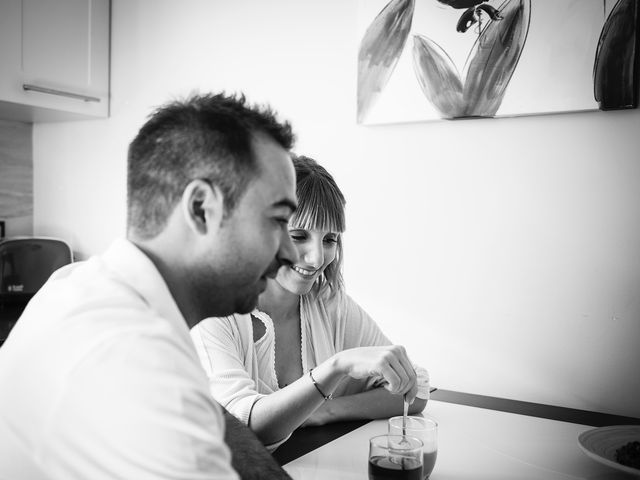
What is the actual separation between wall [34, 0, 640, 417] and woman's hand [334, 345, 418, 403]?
0.73 m

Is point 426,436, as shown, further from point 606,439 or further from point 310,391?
point 606,439

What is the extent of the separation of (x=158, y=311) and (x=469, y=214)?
53.2 inches

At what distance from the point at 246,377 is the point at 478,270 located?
859 millimetres

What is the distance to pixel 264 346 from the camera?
1484 mm

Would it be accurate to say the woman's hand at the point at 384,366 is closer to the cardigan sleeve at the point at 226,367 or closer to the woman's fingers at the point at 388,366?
the woman's fingers at the point at 388,366

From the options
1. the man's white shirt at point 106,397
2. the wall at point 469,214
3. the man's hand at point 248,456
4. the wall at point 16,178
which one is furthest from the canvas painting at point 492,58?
the wall at point 16,178

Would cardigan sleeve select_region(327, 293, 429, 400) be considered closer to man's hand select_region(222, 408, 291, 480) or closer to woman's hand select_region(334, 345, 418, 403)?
woman's hand select_region(334, 345, 418, 403)

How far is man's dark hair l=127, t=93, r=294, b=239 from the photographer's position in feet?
2.57

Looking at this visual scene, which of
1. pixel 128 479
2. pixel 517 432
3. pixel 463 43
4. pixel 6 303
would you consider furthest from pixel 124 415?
pixel 6 303

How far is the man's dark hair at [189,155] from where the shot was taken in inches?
30.8

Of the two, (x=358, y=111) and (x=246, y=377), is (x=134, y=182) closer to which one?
(x=246, y=377)

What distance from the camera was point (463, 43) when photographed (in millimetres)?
1812

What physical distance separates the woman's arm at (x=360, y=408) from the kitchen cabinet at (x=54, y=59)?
5.60 feet

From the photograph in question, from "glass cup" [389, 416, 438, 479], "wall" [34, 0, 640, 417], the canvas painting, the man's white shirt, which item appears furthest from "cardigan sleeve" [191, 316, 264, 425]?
the canvas painting
